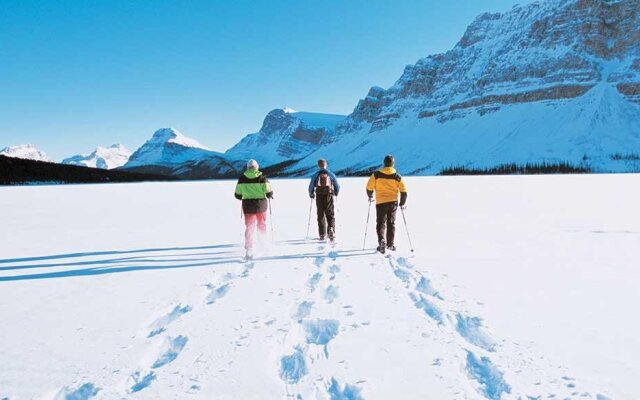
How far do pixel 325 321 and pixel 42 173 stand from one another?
141 meters

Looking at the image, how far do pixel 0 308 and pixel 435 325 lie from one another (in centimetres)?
675

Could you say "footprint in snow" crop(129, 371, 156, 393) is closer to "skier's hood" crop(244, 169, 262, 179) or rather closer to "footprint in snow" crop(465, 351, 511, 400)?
"footprint in snow" crop(465, 351, 511, 400)

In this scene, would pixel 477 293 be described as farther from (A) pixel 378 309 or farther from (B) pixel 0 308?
(B) pixel 0 308

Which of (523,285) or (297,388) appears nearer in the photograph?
(297,388)

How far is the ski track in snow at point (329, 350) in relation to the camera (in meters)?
4.01

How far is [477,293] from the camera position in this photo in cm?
691

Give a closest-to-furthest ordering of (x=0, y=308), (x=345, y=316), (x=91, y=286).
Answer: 1. (x=345, y=316)
2. (x=0, y=308)
3. (x=91, y=286)

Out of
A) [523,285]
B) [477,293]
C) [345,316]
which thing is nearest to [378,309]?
[345,316]

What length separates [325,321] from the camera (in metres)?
5.74

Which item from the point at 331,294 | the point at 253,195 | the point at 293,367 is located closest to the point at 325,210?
the point at 253,195

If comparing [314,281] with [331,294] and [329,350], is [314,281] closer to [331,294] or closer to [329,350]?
[331,294]

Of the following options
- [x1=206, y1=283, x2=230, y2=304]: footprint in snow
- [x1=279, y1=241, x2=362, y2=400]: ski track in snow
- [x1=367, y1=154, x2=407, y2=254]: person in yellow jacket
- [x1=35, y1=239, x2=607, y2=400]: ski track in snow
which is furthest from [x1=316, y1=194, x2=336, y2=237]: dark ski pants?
[x1=206, y1=283, x2=230, y2=304]: footprint in snow

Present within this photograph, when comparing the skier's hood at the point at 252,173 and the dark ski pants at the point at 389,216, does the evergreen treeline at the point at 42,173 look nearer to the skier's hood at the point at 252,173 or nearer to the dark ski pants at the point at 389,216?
the skier's hood at the point at 252,173

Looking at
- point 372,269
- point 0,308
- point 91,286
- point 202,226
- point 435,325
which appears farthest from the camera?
point 202,226
